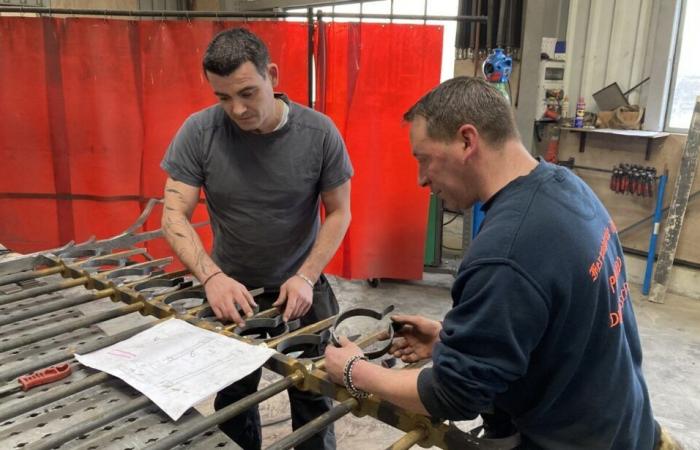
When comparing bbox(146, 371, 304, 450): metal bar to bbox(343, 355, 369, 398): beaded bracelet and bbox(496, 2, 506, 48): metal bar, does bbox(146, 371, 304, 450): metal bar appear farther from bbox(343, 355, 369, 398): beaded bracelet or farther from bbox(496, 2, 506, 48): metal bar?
bbox(496, 2, 506, 48): metal bar

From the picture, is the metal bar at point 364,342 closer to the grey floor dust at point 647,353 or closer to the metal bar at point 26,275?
the metal bar at point 26,275

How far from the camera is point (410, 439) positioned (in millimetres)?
936

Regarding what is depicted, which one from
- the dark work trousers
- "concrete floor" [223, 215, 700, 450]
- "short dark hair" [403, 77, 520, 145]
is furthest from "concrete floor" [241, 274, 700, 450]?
"short dark hair" [403, 77, 520, 145]

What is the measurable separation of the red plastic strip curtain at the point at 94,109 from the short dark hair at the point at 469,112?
2516 mm

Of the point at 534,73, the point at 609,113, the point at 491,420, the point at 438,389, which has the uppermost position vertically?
the point at 534,73

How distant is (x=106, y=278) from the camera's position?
1597mm

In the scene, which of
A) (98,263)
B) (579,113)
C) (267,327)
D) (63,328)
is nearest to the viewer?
(63,328)

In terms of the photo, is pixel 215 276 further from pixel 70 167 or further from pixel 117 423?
pixel 70 167

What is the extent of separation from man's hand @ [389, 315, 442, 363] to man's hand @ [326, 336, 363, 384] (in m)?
0.18

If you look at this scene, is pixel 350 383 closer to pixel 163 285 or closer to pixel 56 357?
pixel 56 357

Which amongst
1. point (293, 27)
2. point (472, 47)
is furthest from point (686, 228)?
point (293, 27)

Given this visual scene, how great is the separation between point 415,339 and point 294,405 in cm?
58

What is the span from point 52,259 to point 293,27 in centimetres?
206

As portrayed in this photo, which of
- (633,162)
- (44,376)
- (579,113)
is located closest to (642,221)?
(633,162)
